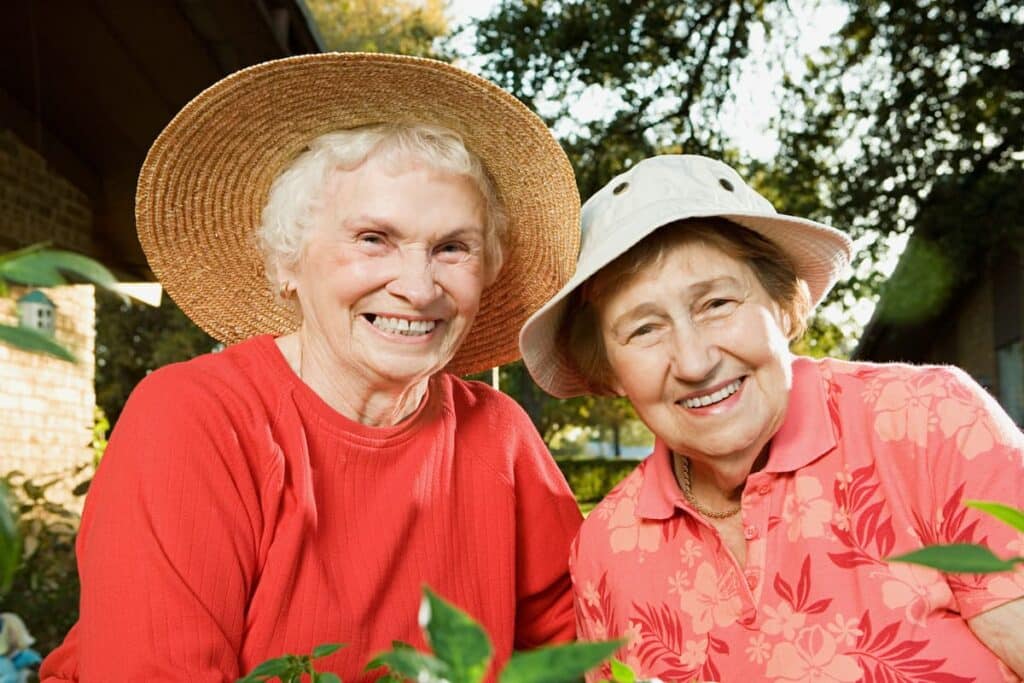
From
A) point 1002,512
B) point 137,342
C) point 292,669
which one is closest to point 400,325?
point 292,669

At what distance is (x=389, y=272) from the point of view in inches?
83.1

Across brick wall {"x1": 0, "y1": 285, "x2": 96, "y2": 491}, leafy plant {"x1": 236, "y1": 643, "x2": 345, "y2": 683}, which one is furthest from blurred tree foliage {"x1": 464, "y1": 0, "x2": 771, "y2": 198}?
leafy plant {"x1": 236, "y1": 643, "x2": 345, "y2": 683}

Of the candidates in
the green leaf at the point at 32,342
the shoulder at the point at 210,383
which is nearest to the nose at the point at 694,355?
the shoulder at the point at 210,383

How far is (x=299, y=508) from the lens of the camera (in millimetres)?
1979

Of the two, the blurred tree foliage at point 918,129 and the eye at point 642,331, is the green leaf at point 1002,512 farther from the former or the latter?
the blurred tree foliage at point 918,129

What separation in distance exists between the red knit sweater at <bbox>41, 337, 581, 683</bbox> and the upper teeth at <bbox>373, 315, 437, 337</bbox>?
0.19 meters

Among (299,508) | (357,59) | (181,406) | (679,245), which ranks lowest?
(299,508)

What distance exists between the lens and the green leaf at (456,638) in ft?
1.57

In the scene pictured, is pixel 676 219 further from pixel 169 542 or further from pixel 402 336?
pixel 169 542

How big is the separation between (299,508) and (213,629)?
0.28 meters

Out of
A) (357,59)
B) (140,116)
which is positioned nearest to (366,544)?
(357,59)

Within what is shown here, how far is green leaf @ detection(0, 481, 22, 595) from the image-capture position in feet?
1.96

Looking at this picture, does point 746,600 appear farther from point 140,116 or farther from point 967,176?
point 967,176

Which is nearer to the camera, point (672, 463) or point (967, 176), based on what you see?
point (672, 463)
